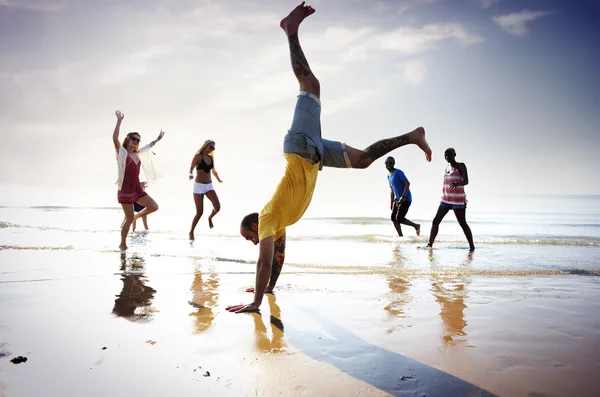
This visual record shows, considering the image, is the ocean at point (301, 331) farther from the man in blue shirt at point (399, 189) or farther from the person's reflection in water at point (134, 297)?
the man in blue shirt at point (399, 189)

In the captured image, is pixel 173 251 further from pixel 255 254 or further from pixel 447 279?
pixel 447 279

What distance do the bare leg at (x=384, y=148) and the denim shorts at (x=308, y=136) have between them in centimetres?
22

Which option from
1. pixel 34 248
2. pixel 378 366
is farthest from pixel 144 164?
pixel 378 366

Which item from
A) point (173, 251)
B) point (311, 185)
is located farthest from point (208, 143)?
point (311, 185)

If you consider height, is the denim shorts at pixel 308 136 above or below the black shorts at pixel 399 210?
above

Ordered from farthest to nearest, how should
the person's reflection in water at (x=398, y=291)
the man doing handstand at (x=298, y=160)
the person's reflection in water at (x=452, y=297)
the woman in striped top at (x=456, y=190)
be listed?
the woman in striped top at (x=456, y=190), the man doing handstand at (x=298, y=160), the person's reflection in water at (x=398, y=291), the person's reflection in water at (x=452, y=297)

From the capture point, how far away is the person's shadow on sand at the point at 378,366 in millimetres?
1986

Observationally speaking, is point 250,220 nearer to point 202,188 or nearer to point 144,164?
point 144,164

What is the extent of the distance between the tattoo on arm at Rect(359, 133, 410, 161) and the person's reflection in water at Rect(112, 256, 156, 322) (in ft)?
8.45

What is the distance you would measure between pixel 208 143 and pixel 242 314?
25.6 feet

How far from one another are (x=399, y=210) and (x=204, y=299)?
8372 millimetres

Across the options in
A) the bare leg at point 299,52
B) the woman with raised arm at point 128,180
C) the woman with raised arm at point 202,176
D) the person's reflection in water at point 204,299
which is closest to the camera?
the person's reflection in water at point 204,299

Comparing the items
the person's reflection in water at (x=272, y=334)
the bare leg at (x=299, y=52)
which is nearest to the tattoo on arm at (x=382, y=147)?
the bare leg at (x=299, y=52)

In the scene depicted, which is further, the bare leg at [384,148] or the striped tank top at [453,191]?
the striped tank top at [453,191]
